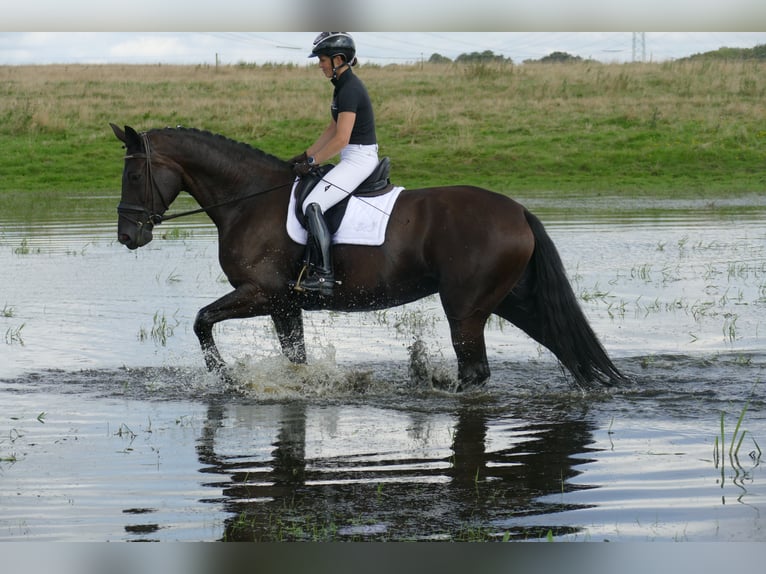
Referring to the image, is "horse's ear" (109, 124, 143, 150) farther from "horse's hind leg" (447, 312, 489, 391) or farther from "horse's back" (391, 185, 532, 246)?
"horse's hind leg" (447, 312, 489, 391)

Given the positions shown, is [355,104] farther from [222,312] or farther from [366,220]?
[222,312]

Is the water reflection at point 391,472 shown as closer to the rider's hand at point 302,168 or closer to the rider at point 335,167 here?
the rider at point 335,167

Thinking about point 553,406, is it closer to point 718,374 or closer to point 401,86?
point 718,374

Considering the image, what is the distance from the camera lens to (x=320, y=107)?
96.2 ft

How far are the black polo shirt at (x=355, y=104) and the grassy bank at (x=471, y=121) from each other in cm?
1729

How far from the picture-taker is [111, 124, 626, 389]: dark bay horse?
7.60 m

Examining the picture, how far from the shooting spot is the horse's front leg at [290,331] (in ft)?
26.8

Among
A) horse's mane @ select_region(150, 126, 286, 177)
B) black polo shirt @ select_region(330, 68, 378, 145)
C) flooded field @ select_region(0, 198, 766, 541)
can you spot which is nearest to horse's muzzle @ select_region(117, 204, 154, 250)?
horse's mane @ select_region(150, 126, 286, 177)

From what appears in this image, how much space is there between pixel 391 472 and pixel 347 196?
287 cm

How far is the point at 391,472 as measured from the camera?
5.36 metres

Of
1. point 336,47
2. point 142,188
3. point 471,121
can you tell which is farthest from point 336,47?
point 471,121

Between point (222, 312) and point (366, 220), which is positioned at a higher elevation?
point (366, 220)
